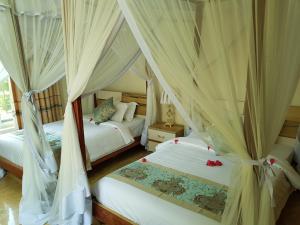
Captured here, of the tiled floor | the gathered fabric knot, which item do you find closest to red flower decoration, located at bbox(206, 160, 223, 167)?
the tiled floor

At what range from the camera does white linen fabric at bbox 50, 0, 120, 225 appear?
1.66 meters

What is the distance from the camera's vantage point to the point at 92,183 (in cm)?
303

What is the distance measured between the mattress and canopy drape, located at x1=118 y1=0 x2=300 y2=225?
210cm

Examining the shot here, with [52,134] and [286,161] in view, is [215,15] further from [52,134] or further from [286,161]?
[52,134]

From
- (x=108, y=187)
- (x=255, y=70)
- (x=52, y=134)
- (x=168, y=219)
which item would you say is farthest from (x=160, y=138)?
(x=255, y=70)

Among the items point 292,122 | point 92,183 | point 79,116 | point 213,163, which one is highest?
point 79,116

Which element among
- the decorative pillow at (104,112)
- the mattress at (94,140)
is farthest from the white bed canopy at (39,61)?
the decorative pillow at (104,112)

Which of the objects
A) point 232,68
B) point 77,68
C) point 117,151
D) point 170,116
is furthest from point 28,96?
point 170,116

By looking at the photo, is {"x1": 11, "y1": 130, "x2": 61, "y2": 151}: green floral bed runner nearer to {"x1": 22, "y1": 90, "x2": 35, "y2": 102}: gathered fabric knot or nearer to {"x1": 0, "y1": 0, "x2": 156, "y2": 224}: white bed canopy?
{"x1": 0, "y1": 0, "x2": 156, "y2": 224}: white bed canopy

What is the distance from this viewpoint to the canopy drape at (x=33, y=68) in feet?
7.52

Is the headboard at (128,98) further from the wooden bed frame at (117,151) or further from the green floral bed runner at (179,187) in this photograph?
the green floral bed runner at (179,187)

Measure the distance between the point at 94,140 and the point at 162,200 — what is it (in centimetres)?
178

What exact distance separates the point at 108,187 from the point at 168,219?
627 millimetres

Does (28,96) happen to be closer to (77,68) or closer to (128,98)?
(77,68)
